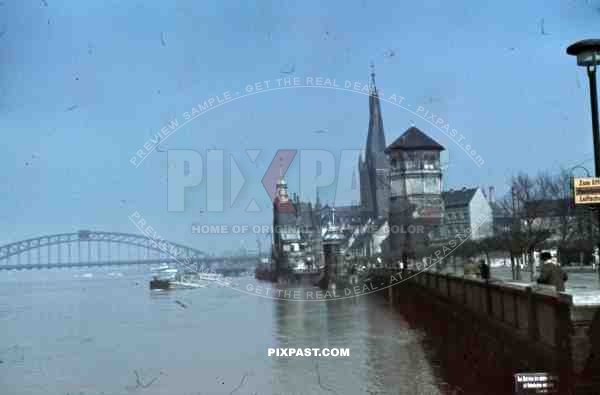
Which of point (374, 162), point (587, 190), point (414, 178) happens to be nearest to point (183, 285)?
point (414, 178)

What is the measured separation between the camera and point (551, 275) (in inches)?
412

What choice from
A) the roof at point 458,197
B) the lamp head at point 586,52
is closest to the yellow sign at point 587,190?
the lamp head at point 586,52

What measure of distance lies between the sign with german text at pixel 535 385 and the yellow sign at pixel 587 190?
203 centimetres

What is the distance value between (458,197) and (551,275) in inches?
2517

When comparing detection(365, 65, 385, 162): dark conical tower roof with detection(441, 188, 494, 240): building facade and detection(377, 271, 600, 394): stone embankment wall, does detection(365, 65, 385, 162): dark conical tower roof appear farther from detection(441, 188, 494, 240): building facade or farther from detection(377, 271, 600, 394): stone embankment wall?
detection(377, 271, 600, 394): stone embankment wall

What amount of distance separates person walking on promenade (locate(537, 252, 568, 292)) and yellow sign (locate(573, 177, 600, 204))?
158cm

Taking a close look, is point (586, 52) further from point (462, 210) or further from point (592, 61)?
point (462, 210)

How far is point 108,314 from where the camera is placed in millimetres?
45938

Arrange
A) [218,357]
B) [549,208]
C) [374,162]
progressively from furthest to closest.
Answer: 1. [374,162]
2. [549,208]
3. [218,357]

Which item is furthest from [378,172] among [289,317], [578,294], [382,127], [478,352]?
[578,294]

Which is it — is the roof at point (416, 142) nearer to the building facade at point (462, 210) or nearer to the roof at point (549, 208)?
the building facade at point (462, 210)

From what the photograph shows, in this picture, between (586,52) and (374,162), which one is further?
(374,162)

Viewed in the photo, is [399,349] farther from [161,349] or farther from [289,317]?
[289,317]

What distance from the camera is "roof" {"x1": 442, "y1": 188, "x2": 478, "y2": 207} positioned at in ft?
226
